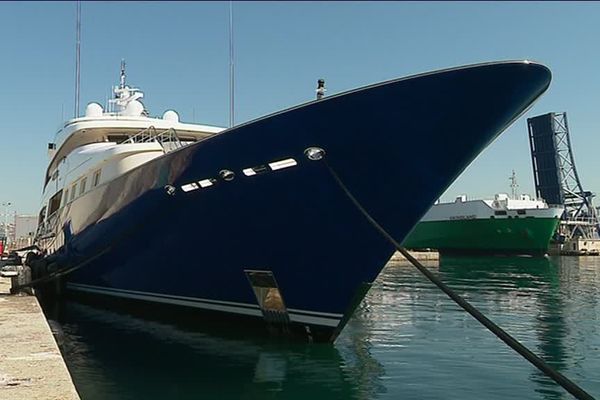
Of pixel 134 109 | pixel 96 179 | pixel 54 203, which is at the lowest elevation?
pixel 54 203

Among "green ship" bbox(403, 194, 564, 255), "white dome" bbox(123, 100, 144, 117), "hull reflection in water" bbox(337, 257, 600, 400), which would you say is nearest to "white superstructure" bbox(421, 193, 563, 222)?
"green ship" bbox(403, 194, 564, 255)

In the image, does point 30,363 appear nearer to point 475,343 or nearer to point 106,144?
point 475,343

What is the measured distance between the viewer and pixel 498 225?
5931 centimetres

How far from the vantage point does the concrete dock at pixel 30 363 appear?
5265 millimetres

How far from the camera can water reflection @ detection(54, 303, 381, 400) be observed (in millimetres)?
7543

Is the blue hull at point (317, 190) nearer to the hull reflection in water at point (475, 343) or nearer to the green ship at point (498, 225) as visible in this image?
the hull reflection in water at point (475, 343)

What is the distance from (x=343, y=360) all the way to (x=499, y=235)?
177 ft

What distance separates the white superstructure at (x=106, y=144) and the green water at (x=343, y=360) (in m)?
3.36

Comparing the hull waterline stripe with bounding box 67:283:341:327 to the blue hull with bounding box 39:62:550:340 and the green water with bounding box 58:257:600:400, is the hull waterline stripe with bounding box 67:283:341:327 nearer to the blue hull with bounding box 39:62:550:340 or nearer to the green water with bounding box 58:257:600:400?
the blue hull with bounding box 39:62:550:340

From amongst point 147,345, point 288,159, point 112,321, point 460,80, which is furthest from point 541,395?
point 112,321

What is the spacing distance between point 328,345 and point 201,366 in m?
2.33

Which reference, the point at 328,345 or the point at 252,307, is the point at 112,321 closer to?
the point at 252,307

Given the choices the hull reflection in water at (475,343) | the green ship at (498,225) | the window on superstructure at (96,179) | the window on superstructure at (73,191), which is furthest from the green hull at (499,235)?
the window on superstructure at (96,179)

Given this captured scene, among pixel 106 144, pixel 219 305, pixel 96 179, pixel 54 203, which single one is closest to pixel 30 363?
pixel 219 305
